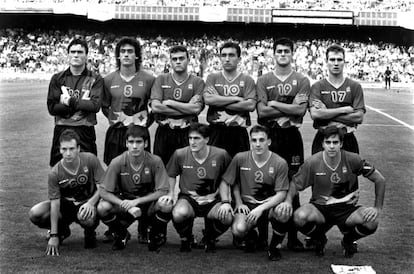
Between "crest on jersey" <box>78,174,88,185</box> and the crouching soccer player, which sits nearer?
the crouching soccer player

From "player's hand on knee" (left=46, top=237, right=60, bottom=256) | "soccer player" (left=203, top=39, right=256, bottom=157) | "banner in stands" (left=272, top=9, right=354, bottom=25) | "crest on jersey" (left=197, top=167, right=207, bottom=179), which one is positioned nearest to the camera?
"player's hand on knee" (left=46, top=237, right=60, bottom=256)

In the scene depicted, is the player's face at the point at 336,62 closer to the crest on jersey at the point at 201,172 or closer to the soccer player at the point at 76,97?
the crest on jersey at the point at 201,172

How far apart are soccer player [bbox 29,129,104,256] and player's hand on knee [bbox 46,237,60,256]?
24mm

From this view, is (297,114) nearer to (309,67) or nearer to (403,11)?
(309,67)

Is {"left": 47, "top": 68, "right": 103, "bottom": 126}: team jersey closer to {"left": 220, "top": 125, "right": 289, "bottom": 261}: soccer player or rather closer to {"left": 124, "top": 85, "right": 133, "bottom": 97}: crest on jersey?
{"left": 124, "top": 85, "right": 133, "bottom": 97}: crest on jersey

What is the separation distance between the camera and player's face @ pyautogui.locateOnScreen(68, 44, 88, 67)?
621cm

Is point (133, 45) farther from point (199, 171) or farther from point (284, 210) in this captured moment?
point (284, 210)

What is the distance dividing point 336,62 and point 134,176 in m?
2.12

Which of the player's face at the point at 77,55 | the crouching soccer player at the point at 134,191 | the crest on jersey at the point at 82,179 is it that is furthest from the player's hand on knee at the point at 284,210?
the player's face at the point at 77,55

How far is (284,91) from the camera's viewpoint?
20.7 ft

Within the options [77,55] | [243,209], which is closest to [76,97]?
[77,55]

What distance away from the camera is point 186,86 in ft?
21.2

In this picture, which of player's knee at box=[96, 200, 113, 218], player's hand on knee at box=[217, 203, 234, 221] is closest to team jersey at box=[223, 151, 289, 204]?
player's hand on knee at box=[217, 203, 234, 221]

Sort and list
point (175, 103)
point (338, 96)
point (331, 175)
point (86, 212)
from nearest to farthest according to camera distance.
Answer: point (86, 212) → point (331, 175) → point (338, 96) → point (175, 103)
